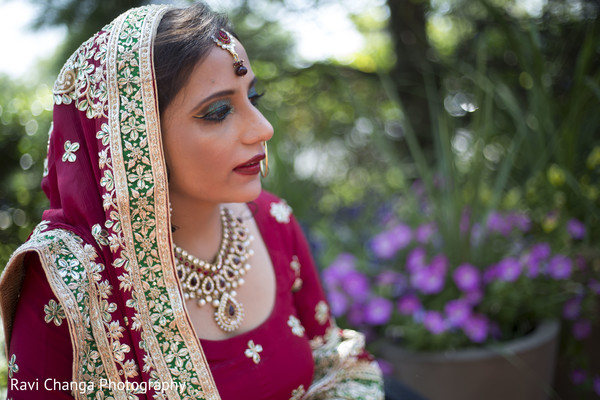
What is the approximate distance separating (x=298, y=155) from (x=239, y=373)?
185 cm

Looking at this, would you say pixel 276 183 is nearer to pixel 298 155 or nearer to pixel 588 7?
pixel 298 155

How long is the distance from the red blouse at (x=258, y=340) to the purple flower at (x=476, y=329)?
2.22 feet

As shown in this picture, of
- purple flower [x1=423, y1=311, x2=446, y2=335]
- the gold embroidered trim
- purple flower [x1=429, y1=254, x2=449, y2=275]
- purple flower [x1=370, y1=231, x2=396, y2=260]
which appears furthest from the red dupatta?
purple flower [x1=370, y1=231, x2=396, y2=260]

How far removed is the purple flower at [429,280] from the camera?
6.66ft

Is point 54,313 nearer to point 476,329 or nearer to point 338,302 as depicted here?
point 338,302

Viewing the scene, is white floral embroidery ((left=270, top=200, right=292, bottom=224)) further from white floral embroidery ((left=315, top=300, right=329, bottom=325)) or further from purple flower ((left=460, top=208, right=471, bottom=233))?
purple flower ((left=460, top=208, right=471, bottom=233))

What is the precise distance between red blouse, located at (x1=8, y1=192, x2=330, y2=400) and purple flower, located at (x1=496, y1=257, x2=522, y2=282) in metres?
0.84

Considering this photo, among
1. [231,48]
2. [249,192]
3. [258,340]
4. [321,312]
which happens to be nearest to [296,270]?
[321,312]

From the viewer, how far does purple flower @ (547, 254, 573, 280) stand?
208 centimetres

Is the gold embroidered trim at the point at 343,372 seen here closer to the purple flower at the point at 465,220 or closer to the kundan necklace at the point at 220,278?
the kundan necklace at the point at 220,278

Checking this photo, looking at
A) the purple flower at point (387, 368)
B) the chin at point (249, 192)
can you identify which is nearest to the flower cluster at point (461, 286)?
the purple flower at point (387, 368)

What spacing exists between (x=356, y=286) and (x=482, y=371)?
1.76 feet

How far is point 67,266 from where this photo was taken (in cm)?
102

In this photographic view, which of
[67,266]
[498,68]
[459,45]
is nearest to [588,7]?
[498,68]
